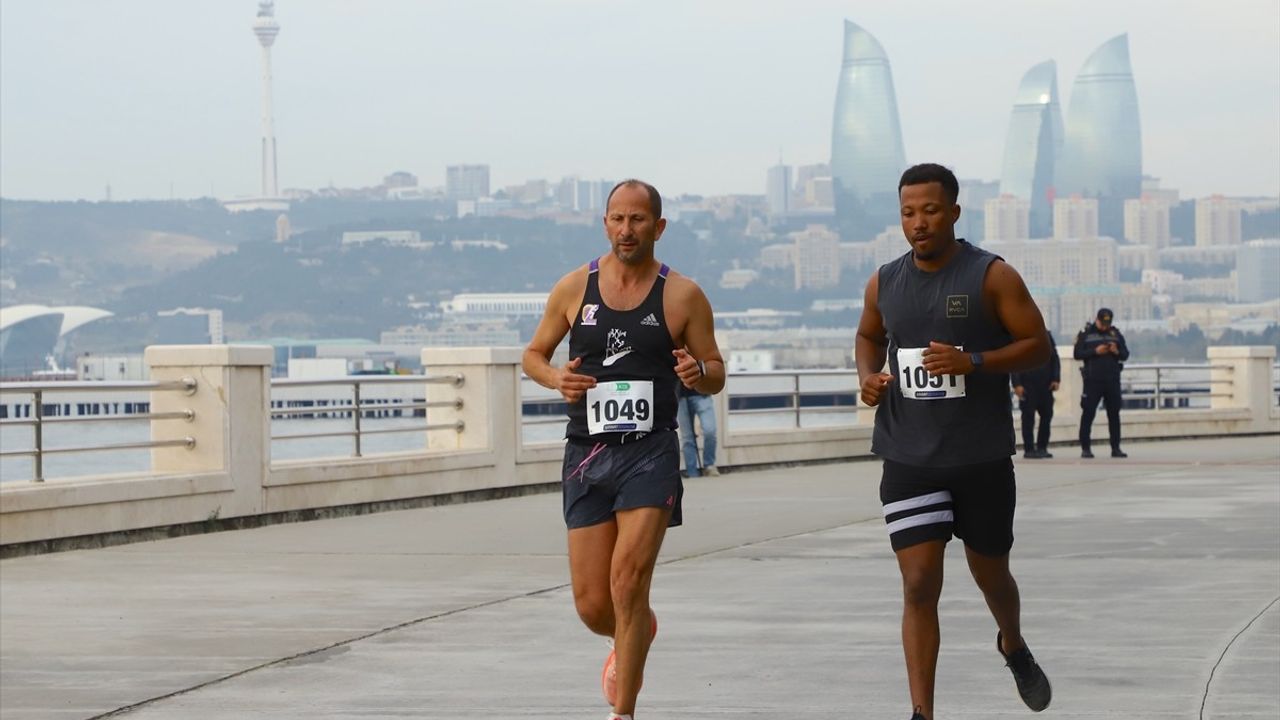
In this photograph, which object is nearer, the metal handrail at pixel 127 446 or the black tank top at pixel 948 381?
the black tank top at pixel 948 381

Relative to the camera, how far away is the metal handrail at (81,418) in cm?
1412

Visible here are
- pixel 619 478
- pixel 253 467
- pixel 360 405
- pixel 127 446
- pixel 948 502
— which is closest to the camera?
pixel 948 502

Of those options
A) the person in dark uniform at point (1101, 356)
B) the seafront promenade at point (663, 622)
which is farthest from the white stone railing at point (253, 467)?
the person in dark uniform at point (1101, 356)

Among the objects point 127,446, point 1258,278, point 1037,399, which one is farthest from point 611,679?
point 1258,278

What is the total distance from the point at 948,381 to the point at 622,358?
1.10 metres

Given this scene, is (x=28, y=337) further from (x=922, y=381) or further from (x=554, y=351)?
(x=922, y=381)

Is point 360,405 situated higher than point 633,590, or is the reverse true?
point 360,405

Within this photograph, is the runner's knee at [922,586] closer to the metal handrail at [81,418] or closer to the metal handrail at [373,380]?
the metal handrail at [81,418]

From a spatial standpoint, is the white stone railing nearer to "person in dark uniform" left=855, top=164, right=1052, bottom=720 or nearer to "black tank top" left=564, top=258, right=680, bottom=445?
"black tank top" left=564, top=258, right=680, bottom=445

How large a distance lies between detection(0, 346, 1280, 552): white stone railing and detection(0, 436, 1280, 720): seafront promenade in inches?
11.5

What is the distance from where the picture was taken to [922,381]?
651 centimetres

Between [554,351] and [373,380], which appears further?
[373,380]

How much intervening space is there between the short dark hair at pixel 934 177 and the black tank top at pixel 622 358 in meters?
0.95

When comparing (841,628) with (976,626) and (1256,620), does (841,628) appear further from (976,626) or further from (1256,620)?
(1256,620)
